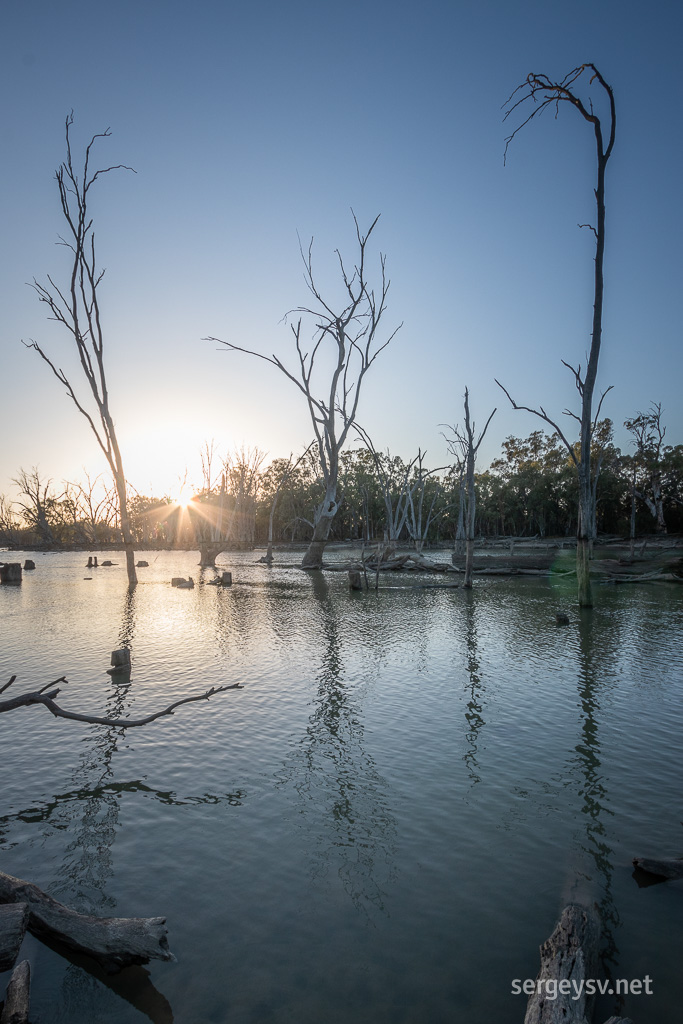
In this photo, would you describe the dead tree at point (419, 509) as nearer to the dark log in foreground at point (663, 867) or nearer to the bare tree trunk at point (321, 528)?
the bare tree trunk at point (321, 528)

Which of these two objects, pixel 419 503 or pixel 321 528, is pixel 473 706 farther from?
pixel 419 503

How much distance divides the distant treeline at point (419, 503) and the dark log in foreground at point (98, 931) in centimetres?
4446

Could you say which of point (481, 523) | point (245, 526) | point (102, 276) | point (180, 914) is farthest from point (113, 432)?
point (481, 523)

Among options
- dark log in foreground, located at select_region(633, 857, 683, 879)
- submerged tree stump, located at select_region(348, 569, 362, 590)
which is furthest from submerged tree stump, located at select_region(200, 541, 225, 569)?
dark log in foreground, located at select_region(633, 857, 683, 879)

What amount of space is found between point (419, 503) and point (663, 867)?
54524 mm

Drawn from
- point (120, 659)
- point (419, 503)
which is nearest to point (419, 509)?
point (419, 503)

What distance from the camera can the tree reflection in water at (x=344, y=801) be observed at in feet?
15.5

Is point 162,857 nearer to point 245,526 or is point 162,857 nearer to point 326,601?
point 326,601

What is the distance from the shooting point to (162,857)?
489 cm

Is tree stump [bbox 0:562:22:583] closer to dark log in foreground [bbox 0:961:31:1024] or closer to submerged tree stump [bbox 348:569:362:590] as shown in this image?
submerged tree stump [bbox 348:569:362:590]

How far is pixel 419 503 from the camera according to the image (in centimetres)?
5869

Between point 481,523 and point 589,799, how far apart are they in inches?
3331

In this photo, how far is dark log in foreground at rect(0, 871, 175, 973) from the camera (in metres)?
3.62

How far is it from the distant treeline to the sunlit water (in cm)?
3840
